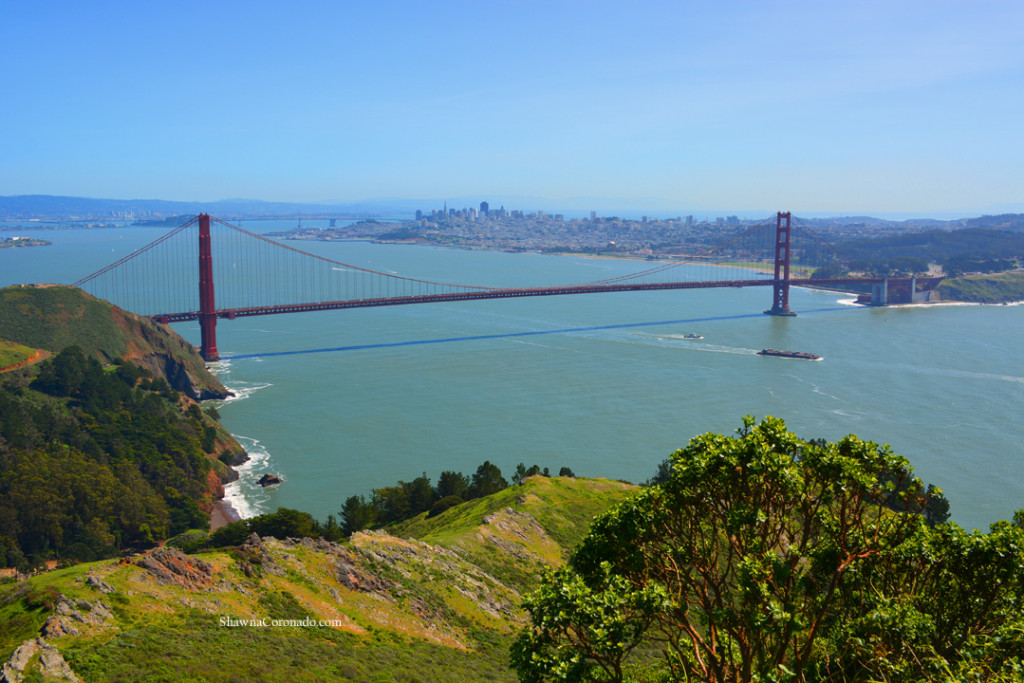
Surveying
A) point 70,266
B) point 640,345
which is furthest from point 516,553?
point 70,266

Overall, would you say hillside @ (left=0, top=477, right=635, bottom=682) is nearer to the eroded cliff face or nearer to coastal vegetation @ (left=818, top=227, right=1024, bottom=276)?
the eroded cliff face

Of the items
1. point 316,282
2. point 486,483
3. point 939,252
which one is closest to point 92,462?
point 486,483

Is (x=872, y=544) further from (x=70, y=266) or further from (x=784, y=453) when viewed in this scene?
(x=70, y=266)

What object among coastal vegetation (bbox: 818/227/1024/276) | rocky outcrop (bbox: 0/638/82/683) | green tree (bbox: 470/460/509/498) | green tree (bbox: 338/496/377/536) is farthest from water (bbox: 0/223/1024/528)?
coastal vegetation (bbox: 818/227/1024/276)

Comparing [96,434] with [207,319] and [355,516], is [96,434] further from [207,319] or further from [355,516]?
[207,319]

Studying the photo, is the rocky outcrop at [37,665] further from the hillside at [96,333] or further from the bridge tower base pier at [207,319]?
the bridge tower base pier at [207,319]
